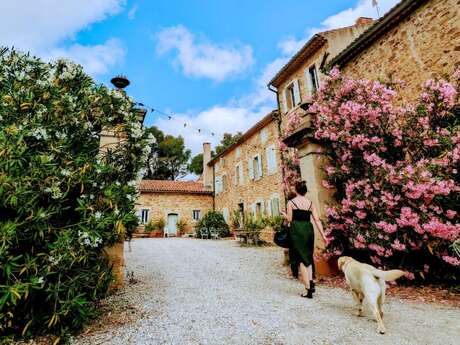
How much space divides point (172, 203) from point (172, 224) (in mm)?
1611

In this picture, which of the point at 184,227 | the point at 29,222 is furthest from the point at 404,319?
the point at 184,227

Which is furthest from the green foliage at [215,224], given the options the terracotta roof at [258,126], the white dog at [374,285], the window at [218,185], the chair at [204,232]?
the white dog at [374,285]

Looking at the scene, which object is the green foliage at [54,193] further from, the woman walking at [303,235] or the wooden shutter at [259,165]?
the wooden shutter at [259,165]

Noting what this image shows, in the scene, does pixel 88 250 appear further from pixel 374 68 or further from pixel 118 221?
pixel 374 68

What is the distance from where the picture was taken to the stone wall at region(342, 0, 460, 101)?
591cm

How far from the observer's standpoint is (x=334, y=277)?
4.86 metres

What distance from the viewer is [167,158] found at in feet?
102

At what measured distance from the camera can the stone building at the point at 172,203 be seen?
2061cm

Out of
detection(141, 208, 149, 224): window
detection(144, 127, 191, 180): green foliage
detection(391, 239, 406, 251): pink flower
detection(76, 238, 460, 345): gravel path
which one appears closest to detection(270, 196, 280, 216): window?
detection(76, 238, 460, 345): gravel path

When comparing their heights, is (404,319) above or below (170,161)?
below

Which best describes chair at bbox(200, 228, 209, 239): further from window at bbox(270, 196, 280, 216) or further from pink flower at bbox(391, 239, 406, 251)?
pink flower at bbox(391, 239, 406, 251)

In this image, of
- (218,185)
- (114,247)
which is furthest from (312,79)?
(218,185)

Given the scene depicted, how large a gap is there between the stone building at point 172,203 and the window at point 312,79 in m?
13.3

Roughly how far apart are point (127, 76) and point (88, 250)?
12.9 ft
